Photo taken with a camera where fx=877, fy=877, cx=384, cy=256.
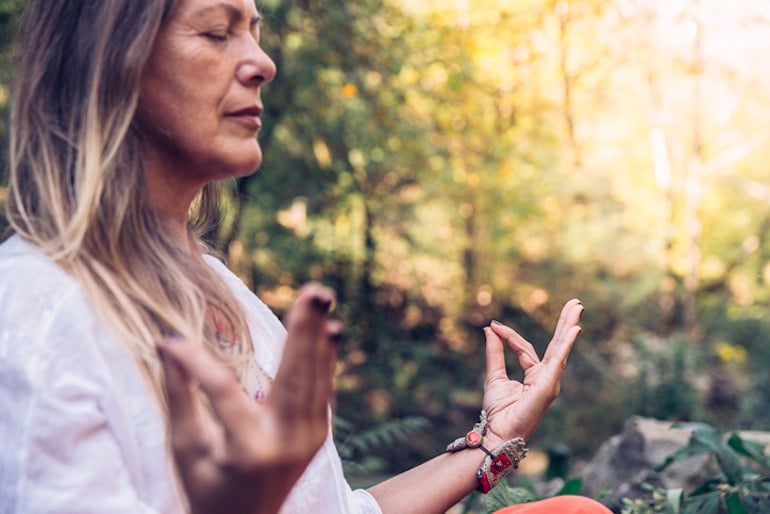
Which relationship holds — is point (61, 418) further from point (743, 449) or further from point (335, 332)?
point (743, 449)

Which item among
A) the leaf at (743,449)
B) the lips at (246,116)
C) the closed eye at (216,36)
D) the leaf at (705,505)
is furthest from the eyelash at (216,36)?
the leaf at (743,449)

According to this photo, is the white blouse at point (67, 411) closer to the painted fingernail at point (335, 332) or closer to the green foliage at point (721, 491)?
the painted fingernail at point (335, 332)

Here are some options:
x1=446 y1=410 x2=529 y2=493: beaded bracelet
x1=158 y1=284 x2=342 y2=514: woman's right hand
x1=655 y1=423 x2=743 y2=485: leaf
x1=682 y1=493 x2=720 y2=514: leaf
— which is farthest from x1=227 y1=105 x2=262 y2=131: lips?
x1=655 y1=423 x2=743 y2=485: leaf

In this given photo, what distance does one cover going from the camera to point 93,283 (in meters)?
1.14

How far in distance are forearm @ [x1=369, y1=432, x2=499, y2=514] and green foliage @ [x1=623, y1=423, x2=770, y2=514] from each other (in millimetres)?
626

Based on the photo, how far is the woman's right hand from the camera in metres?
0.83

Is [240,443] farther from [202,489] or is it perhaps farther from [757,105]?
[757,105]

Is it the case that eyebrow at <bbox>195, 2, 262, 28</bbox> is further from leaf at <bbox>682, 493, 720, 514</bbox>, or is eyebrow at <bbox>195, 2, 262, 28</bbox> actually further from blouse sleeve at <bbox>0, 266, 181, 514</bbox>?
leaf at <bbox>682, 493, 720, 514</bbox>

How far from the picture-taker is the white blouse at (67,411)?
995 mm

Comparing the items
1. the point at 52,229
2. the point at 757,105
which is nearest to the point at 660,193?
the point at 757,105

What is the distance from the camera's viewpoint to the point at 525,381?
1.65 metres

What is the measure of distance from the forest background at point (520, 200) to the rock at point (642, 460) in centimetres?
176

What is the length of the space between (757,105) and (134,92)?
9.86 meters

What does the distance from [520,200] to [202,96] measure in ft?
21.8
